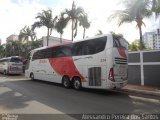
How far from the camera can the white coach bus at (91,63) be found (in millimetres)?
13297

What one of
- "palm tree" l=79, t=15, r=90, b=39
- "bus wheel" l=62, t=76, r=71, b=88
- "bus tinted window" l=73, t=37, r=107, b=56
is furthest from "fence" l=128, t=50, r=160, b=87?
"palm tree" l=79, t=15, r=90, b=39

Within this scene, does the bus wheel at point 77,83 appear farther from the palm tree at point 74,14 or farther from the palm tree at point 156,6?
the palm tree at point 74,14

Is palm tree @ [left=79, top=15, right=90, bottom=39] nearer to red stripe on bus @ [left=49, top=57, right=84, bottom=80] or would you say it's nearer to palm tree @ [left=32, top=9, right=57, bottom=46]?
palm tree @ [left=32, top=9, right=57, bottom=46]

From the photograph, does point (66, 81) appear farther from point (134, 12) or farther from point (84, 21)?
point (84, 21)

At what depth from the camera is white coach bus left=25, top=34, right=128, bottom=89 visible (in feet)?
43.6

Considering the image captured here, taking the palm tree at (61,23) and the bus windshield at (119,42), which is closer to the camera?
the bus windshield at (119,42)

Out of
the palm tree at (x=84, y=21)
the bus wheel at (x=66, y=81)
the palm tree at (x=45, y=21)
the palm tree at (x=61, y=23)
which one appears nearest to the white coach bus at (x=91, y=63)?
the bus wheel at (x=66, y=81)

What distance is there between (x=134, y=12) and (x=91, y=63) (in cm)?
1068

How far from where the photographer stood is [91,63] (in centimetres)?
1433

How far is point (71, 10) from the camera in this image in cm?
3419

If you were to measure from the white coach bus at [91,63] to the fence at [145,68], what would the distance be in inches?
122

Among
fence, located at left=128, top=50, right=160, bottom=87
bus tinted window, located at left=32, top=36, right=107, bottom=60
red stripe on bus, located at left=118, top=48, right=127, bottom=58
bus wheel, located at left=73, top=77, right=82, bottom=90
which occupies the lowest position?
bus wheel, located at left=73, top=77, right=82, bottom=90

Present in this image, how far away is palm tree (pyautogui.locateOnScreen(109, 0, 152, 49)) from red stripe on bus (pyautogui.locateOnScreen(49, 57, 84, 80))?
8986 mm

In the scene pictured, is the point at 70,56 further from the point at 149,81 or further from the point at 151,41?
the point at 151,41
